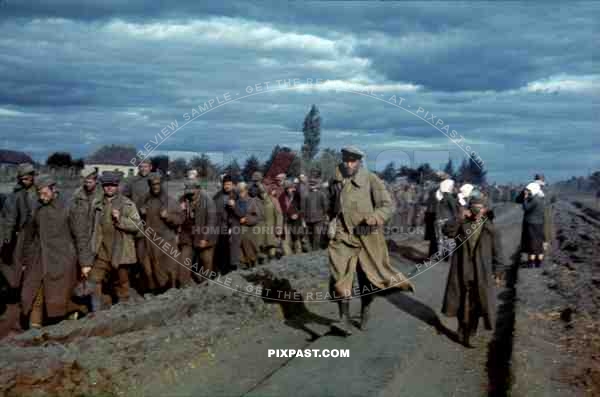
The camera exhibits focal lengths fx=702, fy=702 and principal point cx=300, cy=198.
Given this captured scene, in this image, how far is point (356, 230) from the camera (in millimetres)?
7781

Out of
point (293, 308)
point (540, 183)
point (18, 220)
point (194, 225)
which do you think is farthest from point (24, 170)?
point (540, 183)

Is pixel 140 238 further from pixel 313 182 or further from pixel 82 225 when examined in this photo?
pixel 313 182

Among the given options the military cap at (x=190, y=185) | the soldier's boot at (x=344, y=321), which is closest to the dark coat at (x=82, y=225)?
the military cap at (x=190, y=185)

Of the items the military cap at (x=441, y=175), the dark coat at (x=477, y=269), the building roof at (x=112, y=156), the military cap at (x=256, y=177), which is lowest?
the dark coat at (x=477, y=269)

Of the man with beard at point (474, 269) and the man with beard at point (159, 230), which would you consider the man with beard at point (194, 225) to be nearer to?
the man with beard at point (159, 230)

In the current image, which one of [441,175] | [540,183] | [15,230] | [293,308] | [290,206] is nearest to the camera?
[15,230]

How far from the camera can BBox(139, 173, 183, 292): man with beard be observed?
411 inches

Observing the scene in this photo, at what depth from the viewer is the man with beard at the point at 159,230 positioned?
1045 centimetres

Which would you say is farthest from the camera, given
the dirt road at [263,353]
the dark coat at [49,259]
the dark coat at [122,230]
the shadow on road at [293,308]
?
the dark coat at [122,230]

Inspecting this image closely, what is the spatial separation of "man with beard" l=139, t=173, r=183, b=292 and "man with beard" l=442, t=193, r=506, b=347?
440 centimetres

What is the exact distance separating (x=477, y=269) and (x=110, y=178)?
518 cm

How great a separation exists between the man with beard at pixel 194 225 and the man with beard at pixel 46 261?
7.65 ft

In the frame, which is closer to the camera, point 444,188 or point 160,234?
point 160,234

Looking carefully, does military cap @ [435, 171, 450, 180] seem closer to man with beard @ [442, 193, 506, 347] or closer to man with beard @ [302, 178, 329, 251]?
man with beard @ [302, 178, 329, 251]
